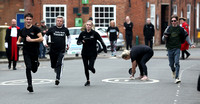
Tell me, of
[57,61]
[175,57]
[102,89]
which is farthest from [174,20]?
[57,61]

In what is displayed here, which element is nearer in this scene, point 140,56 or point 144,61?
point 144,61

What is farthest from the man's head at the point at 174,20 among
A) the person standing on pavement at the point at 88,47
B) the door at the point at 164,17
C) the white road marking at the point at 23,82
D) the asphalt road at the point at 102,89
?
the door at the point at 164,17

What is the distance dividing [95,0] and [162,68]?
59.9 feet

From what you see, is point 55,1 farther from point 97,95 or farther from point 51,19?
point 97,95

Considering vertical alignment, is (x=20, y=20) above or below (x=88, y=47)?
above

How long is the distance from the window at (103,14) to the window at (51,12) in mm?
2088

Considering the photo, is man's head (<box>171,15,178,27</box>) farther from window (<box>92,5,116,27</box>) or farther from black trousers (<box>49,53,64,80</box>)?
window (<box>92,5,116,27</box>)

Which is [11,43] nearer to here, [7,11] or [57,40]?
[57,40]

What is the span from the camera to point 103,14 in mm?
37438

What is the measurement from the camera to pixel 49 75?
1714cm

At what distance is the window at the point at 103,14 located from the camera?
1473 inches

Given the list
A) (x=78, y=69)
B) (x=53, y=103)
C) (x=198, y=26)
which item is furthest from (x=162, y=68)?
(x=198, y=26)

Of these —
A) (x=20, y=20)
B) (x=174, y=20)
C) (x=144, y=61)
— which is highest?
(x=20, y=20)

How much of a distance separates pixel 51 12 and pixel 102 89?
2475 centimetres
